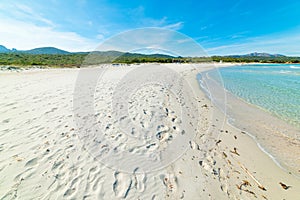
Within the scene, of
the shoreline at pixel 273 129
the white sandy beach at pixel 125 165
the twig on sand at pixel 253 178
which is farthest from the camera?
the shoreline at pixel 273 129

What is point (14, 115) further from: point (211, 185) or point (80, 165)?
point (211, 185)

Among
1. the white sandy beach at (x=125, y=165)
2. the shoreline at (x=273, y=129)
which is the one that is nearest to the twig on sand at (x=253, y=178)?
the white sandy beach at (x=125, y=165)

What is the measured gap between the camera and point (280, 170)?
3.63 m

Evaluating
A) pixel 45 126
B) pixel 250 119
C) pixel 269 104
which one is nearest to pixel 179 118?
pixel 250 119

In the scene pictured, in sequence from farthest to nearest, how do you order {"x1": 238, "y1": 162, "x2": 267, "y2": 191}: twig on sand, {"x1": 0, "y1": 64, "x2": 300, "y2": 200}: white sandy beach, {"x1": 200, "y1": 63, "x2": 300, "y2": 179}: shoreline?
{"x1": 200, "y1": 63, "x2": 300, "y2": 179}: shoreline → {"x1": 238, "y1": 162, "x2": 267, "y2": 191}: twig on sand → {"x1": 0, "y1": 64, "x2": 300, "y2": 200}: white sandy beach

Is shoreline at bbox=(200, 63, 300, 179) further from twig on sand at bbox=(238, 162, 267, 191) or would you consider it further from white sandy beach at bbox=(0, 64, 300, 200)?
twig on sand at bbox=(238, 162, 267, 191)

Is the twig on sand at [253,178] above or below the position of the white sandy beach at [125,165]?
below

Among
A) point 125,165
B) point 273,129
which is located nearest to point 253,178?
point 125,165

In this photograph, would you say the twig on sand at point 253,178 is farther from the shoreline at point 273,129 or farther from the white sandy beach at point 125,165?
the shoreline at point 273,129

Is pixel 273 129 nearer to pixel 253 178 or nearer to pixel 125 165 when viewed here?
pixel 253 178

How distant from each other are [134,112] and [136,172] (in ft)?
10.0

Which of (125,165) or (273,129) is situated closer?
(125,165)

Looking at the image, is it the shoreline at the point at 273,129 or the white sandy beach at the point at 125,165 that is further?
the shoreline at the point at 273,129

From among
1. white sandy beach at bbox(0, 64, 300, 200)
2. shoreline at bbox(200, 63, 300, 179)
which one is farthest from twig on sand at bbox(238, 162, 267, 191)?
shoreline at bbox(200, 63, 300, 179)
